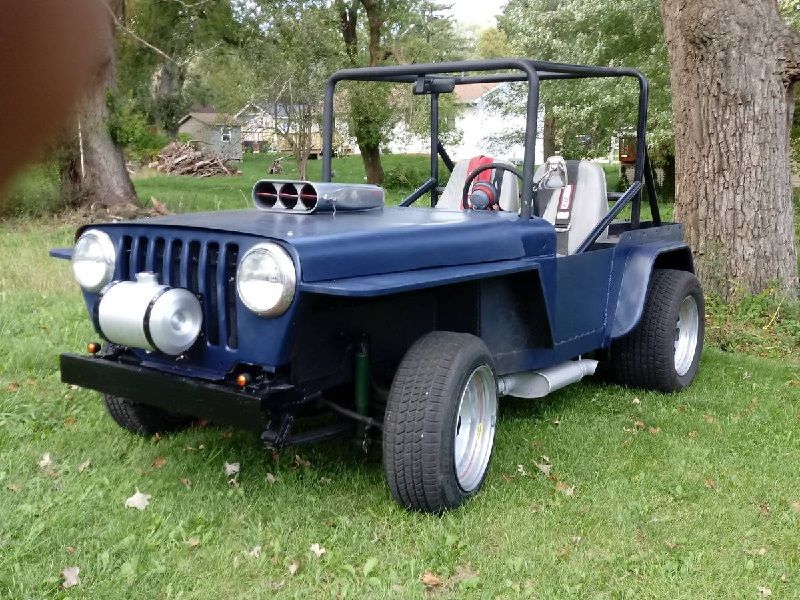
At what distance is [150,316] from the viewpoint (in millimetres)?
3262

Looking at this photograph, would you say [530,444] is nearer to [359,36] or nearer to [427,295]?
[427,295]

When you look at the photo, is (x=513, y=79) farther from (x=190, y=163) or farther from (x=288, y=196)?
(x=190, y=163)

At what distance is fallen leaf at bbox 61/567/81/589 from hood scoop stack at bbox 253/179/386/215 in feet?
5.98

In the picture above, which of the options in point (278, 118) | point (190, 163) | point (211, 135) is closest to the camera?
point (278, 118)

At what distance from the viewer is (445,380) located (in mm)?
3471

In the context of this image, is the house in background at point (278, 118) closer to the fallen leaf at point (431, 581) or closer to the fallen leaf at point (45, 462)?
the fallen leaf at point (45, 462)

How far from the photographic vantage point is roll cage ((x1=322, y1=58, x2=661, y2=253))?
14.4 ft

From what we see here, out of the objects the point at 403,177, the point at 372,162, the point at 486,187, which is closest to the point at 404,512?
the point at 486,187

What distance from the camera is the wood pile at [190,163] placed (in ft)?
115

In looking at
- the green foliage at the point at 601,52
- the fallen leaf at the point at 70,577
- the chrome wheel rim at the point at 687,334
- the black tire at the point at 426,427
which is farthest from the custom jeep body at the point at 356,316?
the green foliage at the point at 601,52

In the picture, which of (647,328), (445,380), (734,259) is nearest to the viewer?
(445,380)

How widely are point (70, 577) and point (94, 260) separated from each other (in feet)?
4.42

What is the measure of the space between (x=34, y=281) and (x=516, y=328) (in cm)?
544

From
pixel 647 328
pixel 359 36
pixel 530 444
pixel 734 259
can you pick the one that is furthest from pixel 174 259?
pixel 359 36
